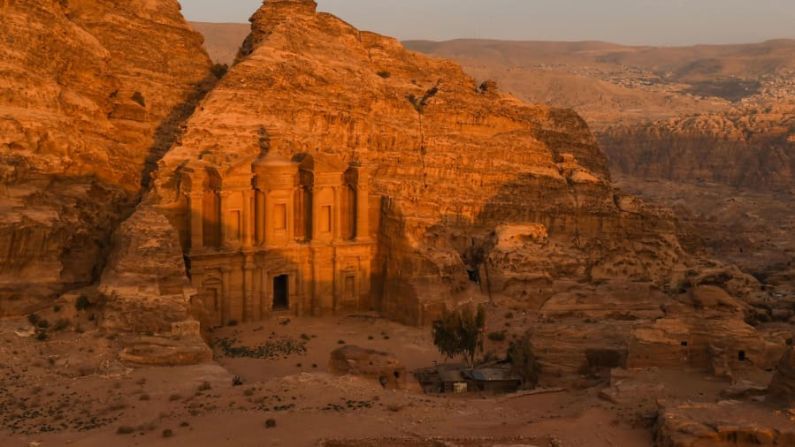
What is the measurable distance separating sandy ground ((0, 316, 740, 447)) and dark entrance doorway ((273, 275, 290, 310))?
10408mm

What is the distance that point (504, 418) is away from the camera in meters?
23.9

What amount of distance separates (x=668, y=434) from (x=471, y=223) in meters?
24.2

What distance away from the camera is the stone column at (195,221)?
37469 mm

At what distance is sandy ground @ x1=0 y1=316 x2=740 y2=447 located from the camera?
2211 centimetres

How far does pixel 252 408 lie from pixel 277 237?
16.4m

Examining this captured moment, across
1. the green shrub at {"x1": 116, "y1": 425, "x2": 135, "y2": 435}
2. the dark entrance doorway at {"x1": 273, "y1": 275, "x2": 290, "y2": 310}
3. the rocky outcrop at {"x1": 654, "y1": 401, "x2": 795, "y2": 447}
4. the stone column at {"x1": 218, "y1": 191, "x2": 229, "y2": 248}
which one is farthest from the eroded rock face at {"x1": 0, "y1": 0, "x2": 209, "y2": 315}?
the rocky outcrop at {"x1": 654, "y1": 401, "x2": 795, "y2": 447}

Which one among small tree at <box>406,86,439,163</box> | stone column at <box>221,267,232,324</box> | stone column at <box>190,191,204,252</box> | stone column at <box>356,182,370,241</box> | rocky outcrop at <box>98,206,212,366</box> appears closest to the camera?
rocky outcrop at <box>98,206,212,366</box>

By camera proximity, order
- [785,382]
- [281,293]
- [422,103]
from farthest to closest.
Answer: [422,103] < [281,293] < [785,382]

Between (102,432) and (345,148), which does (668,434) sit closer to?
(102,432)

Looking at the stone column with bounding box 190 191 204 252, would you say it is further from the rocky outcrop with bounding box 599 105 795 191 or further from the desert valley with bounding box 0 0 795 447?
the rocky outcrop with bounding box 599 105 795 191

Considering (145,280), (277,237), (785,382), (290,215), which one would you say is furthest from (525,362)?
(290,215)

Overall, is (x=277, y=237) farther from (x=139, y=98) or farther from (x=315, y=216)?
(x=139, y=98)

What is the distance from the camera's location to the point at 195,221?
3753 cm

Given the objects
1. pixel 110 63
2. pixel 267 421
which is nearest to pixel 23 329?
pixel 267 421
